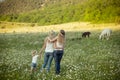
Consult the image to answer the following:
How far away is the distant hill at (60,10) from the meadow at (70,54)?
0.30 m

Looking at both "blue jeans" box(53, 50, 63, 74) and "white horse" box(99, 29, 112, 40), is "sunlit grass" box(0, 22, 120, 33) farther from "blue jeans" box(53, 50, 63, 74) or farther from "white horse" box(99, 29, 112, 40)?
"blue jeans" box(53, 50, 63, 74)

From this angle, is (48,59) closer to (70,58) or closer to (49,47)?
(49,47)

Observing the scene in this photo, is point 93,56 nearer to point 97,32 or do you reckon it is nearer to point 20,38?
point 97,32

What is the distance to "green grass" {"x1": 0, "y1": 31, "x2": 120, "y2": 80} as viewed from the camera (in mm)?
13109

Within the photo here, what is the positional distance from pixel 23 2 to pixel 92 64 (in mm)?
3301

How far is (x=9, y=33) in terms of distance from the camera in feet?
45.2

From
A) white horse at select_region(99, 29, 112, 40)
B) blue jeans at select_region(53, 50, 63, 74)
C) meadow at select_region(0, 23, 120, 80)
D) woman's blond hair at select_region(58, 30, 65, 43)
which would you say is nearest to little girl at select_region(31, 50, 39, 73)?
meadow at select_region(0, 23, 120, 80)

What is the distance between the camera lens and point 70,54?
1373 cm

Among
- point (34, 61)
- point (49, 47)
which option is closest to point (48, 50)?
point (49, 47)

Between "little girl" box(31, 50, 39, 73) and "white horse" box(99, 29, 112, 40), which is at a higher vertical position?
"white horse" box(99, 29, 112, 40)

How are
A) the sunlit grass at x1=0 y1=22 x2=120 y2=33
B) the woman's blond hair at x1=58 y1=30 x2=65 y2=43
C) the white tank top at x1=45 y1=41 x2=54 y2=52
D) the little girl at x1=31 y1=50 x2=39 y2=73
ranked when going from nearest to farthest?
the woman's blond hair at x1=58 y1=30 x2=65 y2=43 → the white tank top at x1=45 y1=41 x2=54 y2=52 → the little girl at x1=31 y1=50 x2=39 y2=73 → the sunlit grass at x1=0 y1=22 x2=120 y2=33

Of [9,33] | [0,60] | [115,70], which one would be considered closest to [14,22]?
[9,33]

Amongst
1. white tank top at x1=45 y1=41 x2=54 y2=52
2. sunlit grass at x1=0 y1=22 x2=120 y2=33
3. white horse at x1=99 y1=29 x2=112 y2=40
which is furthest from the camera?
sunlit grass at x1=0 y1=22 x2=120 y2=33

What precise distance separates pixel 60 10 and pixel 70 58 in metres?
1.80
